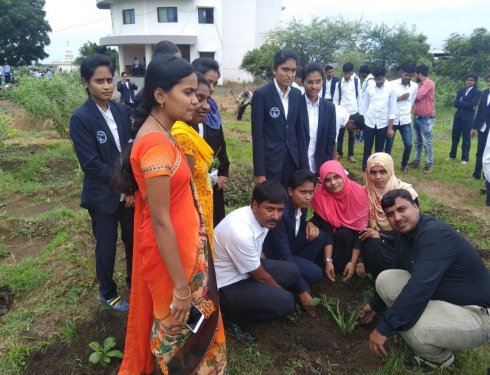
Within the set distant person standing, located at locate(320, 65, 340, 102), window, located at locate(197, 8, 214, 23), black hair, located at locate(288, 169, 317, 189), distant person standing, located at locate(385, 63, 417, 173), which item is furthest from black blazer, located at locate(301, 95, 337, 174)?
window, located at locate(197, 8, 214, 23)

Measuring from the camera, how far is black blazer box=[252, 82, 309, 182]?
3.55 meters

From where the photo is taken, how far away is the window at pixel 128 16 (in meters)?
26.8

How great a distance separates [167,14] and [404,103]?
23.2 metres

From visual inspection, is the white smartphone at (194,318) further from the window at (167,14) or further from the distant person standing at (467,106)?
the window at (167,14)

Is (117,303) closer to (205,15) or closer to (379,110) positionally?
(379,110)

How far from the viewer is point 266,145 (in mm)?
3633

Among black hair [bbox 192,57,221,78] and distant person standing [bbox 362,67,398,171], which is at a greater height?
black hair [bbox 192,57,221,78]

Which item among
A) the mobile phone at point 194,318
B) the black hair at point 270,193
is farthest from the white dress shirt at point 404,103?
A: the mobile phone at point 194,318

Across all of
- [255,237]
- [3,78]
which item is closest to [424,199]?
[255,237]

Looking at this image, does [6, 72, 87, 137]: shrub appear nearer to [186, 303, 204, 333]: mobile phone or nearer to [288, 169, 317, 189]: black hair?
[288, 169, 317, 189]: black hair

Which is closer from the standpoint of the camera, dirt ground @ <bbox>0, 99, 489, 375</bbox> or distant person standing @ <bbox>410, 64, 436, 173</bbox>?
dirt ground @ <bbox>0, 99, 489, 375</bbox>

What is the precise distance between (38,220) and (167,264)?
3.64 metres

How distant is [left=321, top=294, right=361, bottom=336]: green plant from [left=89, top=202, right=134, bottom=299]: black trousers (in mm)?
1548

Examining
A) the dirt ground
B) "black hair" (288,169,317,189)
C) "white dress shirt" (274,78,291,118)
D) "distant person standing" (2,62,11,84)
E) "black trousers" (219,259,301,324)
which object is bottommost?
the dirt ground
